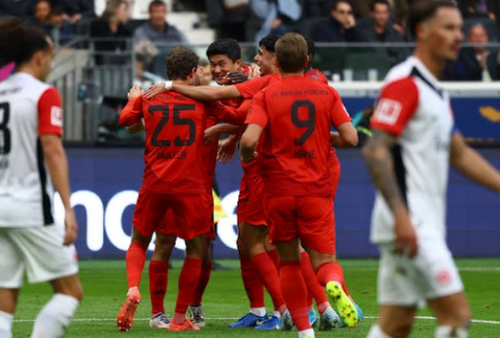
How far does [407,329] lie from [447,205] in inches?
449

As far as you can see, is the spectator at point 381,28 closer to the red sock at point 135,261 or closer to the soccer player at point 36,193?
the red sock at point 135,261

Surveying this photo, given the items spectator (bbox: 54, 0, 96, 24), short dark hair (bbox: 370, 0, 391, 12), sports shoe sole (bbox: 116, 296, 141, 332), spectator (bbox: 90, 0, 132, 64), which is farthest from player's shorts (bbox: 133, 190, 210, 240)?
short dark hair (bbox: 370, 0, 391, 12)

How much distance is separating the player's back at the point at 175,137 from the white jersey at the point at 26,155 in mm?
2976

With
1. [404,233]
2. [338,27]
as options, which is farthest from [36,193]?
[338,27]

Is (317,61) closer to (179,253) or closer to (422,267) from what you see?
(179,253)

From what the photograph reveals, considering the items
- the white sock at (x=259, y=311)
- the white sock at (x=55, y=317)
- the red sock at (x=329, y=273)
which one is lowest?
the white sock at (x=259, y=311)

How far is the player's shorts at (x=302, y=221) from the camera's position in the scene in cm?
836

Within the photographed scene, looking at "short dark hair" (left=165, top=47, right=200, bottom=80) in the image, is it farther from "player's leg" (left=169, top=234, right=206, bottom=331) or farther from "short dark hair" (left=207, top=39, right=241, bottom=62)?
"player's leg" (left=169, top=234, right=206, bottom=331)

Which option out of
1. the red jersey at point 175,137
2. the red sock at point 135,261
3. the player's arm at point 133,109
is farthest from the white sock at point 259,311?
the player's arm at point 133,109

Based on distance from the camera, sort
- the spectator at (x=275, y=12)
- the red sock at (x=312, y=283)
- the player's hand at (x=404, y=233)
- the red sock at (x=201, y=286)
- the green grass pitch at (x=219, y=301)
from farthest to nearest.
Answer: the spectator at (x=275, y=12) → the red sock at (x=201, y=286) → the red sock at (x=312, y=283) → the green grass pitch at (x=219, y=301) → the player's hand at (x=404, y=233)

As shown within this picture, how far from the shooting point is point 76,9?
68.1ft

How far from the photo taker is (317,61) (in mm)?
17688

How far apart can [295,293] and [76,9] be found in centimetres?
1341

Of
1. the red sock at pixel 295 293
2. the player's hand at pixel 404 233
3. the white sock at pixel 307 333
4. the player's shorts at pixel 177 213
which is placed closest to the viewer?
the player's hand at pixel 404 233
